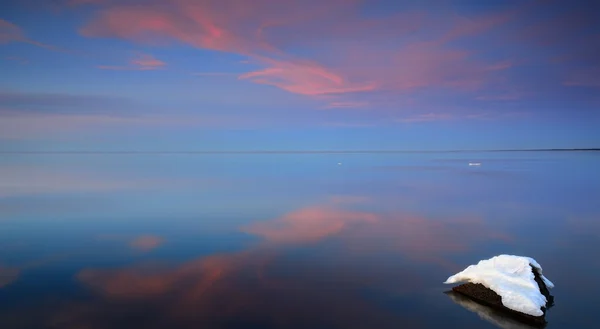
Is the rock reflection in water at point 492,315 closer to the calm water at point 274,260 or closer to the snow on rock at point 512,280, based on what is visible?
the calm water at point 274,260

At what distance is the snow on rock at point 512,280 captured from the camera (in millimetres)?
9180

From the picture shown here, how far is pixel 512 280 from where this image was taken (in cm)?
973

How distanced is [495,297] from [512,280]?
58cm

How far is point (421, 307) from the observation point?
32.9 ft

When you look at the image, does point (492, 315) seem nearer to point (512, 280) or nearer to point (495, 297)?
point (495, 297)

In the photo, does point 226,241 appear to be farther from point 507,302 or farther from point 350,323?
point 507,302

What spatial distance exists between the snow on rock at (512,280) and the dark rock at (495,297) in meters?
0.08

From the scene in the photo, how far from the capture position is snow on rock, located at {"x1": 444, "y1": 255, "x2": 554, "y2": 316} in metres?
9.18

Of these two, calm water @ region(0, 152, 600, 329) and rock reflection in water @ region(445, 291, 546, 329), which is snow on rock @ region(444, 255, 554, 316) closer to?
rock reflection in water @ region(445, 291, 546, 329)

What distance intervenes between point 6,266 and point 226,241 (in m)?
7.44

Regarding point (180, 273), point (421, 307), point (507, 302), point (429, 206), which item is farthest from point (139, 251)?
point (429, 206)

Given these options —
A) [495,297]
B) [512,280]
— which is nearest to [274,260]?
[495,297]

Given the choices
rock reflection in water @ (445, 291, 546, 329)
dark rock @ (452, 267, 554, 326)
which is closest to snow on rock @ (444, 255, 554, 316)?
dark rock @ (452, 267, 554, 326)

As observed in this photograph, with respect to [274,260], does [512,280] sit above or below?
above
